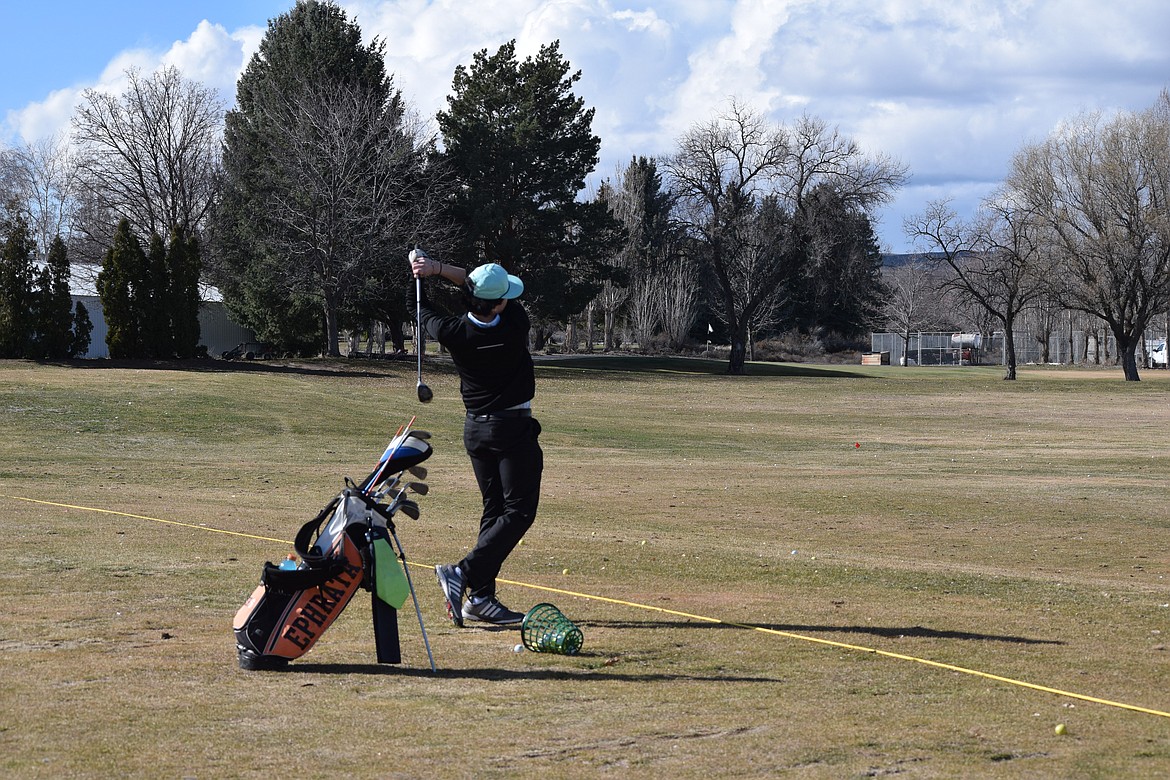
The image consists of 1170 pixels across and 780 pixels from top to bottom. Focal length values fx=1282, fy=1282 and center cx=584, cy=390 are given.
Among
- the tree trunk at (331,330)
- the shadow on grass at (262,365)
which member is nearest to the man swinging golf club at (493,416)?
the shadow on grass at (262,365)

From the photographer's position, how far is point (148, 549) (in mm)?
11523

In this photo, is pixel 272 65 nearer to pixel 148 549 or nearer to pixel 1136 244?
pixel 1136 244

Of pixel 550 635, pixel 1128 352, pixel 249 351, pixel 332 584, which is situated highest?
pixel 249 351

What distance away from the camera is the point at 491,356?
27.8 ft

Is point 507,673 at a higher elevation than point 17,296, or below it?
below

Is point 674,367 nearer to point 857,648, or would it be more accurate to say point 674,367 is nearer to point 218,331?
point 218,331

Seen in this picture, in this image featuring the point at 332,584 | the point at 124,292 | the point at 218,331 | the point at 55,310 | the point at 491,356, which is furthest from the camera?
the point at 218,331

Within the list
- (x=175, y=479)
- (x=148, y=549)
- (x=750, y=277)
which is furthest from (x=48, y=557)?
(x=750, y=277)

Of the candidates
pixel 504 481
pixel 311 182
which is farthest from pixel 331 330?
pixel 504 481

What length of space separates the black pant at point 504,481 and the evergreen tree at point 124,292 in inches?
1700

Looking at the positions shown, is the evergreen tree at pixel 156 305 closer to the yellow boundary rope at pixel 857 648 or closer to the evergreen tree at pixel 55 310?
the evergreen tree at pixel 55 310

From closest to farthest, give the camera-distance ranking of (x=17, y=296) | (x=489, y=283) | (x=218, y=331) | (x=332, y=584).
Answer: (x=332, y=584) → (x=489, y=283) → (x=17, y=296) → (x=218, y=331)

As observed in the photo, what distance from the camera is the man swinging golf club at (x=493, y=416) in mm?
8406

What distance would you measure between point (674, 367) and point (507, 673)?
2522 inches
